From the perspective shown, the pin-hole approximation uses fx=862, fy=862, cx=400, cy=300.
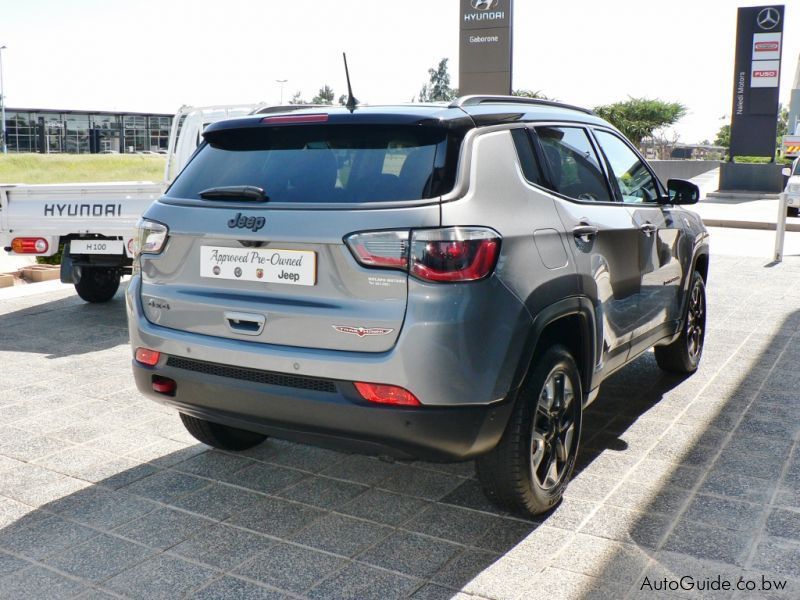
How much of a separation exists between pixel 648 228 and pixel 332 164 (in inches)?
85.1

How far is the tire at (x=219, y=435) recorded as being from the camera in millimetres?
4312

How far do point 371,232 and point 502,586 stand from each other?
4.43 ft

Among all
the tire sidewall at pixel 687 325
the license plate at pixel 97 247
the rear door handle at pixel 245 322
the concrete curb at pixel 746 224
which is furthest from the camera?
the concrete curb at pixel 746 224

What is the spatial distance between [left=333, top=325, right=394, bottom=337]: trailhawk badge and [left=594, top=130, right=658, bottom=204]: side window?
2107mm

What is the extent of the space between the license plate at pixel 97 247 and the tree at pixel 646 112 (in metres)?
48.6

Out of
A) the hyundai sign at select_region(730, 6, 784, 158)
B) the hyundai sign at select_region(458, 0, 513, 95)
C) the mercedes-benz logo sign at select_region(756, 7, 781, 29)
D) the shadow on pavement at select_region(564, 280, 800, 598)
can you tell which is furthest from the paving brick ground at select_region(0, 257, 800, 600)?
the mercedes-benz logo sign at select_region(756, 7, 781, 29)

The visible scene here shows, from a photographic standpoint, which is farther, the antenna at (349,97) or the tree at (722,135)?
the tree at (722,135)

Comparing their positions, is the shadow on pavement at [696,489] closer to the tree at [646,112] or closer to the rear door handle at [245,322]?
the rear door handle at [245,322]

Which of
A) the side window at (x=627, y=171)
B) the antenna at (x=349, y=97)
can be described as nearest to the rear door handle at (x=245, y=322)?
the antenna at (x=349, y=97)

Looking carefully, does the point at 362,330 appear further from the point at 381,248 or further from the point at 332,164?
the point at 332,164

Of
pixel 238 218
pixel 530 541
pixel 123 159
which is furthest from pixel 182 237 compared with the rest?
pixel 123 159

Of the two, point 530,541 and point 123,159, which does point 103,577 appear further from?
point 123,159

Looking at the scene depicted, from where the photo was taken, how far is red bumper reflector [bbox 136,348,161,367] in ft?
11.8

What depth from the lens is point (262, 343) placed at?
3.26m
